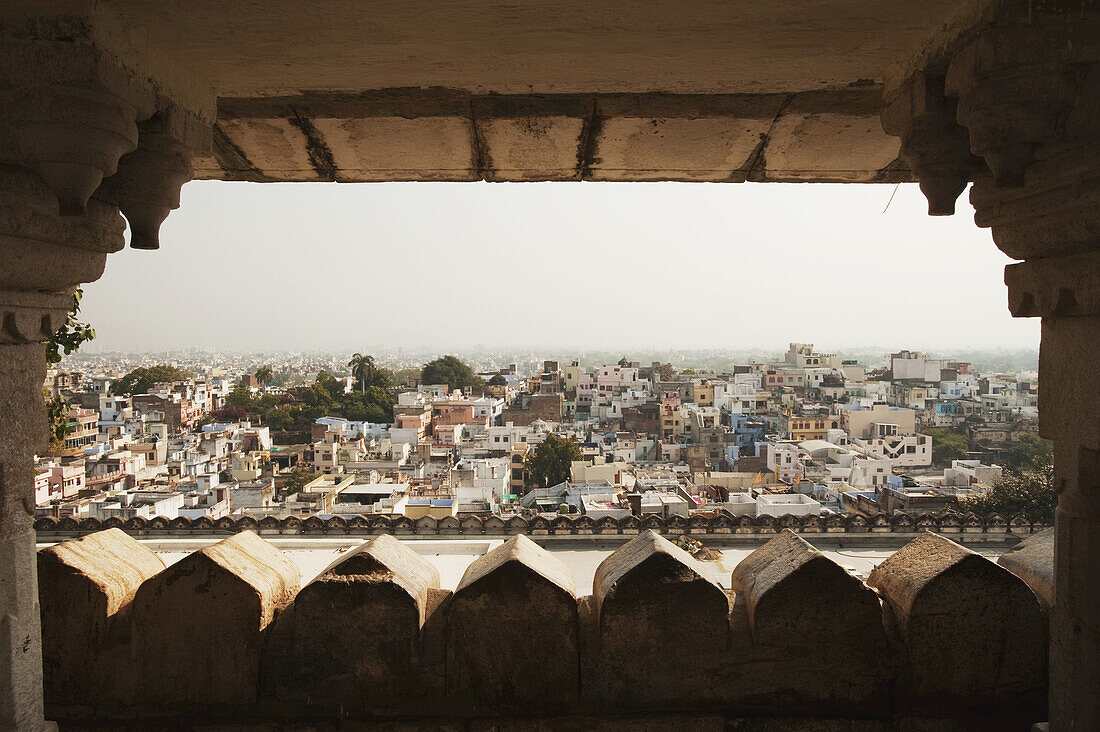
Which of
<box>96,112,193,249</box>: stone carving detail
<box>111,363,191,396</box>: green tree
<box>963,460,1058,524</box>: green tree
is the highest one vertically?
<box>96,112,193,249</box>: stone carving detail

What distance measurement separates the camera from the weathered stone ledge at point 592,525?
5.06 metres

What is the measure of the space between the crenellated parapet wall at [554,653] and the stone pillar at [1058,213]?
194mm

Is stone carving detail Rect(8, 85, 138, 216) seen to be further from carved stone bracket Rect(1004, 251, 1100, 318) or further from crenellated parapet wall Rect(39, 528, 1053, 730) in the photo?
carved stone bracket Rect(1004, 251, 1100, 318)

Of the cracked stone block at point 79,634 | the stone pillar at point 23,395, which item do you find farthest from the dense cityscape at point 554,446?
the stone pillar at point 23,395

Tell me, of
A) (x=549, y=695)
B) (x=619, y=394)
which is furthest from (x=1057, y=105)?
(x=619, y=394)

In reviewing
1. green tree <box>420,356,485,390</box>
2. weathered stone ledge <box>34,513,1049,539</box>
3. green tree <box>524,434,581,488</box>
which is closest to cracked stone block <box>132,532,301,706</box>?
weathered stone ledge <box>34,513,1049,539</box>

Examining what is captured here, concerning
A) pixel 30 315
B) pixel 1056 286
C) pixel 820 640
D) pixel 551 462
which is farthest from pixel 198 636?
pixel 551 462

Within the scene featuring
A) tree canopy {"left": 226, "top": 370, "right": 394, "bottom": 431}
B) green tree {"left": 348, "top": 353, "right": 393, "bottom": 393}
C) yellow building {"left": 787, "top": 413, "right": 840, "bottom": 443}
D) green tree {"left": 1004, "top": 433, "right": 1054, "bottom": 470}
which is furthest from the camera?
green tree {"left": 348, "top": 353, "right": 393, "bottom": 393}

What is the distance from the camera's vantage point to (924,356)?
273 ft

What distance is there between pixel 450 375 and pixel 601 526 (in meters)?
79.3

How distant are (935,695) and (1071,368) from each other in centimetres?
76

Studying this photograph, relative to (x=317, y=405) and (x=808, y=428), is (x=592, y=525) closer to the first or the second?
(x=808, y=428)

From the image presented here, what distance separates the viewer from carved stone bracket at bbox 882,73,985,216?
147 cm

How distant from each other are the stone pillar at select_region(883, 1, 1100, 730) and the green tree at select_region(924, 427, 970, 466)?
51.4m
